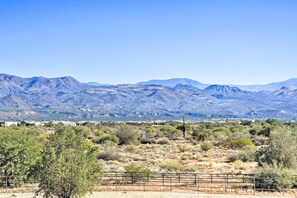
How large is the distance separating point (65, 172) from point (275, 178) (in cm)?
1676

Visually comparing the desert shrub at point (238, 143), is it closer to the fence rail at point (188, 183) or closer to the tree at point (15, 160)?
the fence rail at point (188, 183)

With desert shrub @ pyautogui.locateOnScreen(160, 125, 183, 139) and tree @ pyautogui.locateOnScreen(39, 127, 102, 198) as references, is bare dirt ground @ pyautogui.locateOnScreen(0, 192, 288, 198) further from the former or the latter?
desert shrub @ pyautogui.locateOnScreen(160, 125, 183, 139)

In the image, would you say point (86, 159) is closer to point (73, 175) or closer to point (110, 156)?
point (73, 175)

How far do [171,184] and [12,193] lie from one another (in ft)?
42.0

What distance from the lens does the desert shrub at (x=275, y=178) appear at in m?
37.8

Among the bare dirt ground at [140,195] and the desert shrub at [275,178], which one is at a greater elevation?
the desert shrub at [275,178]

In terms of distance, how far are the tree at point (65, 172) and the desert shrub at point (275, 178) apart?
45.1ft

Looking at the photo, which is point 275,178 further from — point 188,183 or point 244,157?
point 244,157

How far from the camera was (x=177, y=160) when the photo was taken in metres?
57.4

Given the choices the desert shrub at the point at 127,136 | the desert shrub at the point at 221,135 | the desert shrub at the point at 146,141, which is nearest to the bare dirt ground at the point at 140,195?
the desert shrub at the point at 127,136

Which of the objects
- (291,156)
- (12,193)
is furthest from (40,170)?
(291,156)

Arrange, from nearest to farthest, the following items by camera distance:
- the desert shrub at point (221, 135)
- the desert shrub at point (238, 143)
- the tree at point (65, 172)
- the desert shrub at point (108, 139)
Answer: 1. the tree at point (65, 172)
2. the desert shrub at point (238, 143)
3. the desert shrub at point (108, 139)
4. the desert shrub at point (221, 135)

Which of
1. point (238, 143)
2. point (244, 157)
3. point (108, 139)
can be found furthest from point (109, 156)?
point (238, 143)

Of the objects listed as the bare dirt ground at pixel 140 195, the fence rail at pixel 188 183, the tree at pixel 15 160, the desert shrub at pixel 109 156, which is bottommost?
the bare dirt ground at pixel 140 195
